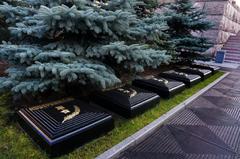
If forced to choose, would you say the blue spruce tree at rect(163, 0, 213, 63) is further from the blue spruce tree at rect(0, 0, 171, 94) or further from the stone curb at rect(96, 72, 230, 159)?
the stone curb at rect(96, 72, 230, 159)

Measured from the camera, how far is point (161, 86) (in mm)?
3498

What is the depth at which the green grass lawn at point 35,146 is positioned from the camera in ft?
6.14

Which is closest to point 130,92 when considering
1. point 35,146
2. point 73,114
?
point 73,114

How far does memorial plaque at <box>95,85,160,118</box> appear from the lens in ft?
8.58

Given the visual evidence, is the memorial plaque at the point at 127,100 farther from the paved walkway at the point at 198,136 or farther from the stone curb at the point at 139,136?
the paved walkway at the point at 198,136

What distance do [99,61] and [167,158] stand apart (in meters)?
1.71

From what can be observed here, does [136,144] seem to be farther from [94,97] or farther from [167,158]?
[94,97]

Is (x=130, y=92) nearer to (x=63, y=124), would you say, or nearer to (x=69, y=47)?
(x=69, y=47)

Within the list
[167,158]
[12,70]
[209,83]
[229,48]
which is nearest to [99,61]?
[12,70]

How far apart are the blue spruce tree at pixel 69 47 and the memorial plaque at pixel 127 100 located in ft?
0.72

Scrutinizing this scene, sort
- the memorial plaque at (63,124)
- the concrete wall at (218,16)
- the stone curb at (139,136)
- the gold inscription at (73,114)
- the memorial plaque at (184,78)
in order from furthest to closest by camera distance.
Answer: the concrete wall at (218,16)
the memorial plaque at (184,78)
the gold inscription at (73,114)
the stone curb at (139,136)
the memorial plaque at (63,124)

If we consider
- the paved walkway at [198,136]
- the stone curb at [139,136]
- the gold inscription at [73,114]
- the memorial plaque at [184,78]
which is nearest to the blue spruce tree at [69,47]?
the gold inscription at [73,114]

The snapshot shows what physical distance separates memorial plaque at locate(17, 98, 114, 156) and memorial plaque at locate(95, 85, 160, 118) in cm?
37

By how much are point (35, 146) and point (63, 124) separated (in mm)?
405
